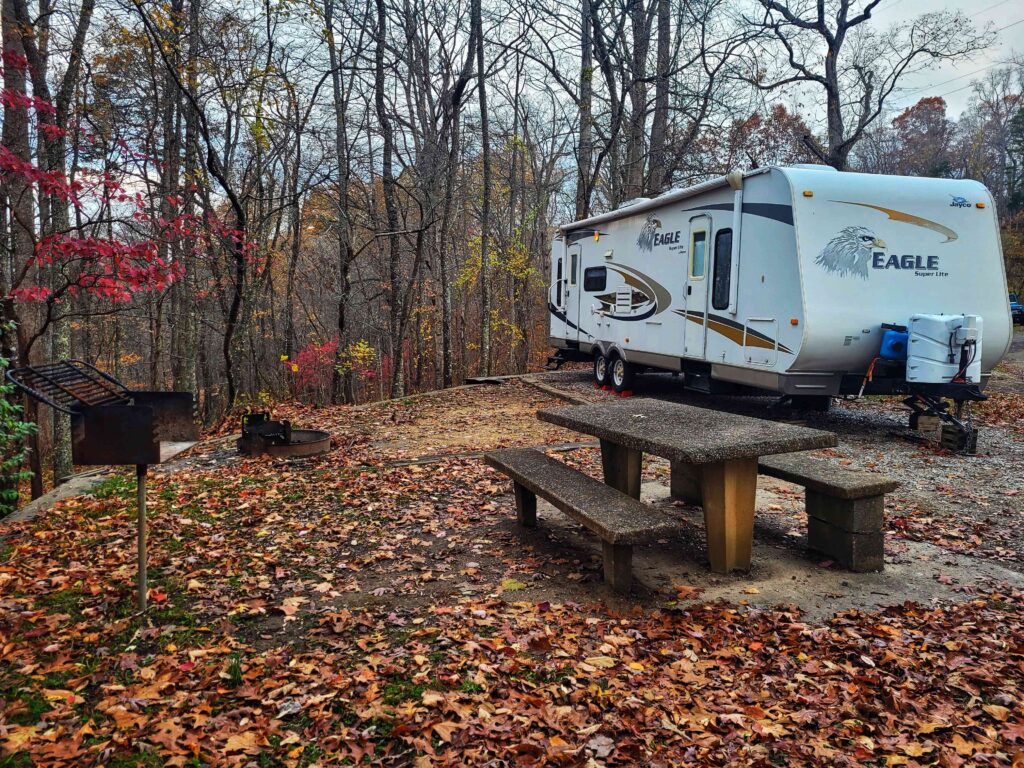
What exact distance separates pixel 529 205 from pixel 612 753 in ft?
82.0

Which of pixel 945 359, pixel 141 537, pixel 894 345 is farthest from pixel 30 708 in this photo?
pixel 945 359

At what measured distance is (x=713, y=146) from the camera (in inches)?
847

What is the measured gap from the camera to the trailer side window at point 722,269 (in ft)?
28.6

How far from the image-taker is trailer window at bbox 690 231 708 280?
9.17m

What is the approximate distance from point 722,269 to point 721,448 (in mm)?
5635

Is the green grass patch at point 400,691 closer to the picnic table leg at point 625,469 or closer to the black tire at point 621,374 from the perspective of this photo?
the picnic table leg at point 625,469

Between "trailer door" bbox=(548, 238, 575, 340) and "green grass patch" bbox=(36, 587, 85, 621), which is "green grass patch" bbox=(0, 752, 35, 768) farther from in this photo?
"trailer door" bbox=(548, 238, 575, 340)

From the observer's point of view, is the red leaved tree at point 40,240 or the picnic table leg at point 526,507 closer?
the picnic table leg at point 526,507

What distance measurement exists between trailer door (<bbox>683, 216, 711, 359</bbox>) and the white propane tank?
258 centimetres

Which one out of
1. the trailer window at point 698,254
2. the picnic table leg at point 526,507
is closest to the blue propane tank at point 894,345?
the trailer window at point 698,254

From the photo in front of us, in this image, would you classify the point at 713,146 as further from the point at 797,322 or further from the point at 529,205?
the point at 797,322

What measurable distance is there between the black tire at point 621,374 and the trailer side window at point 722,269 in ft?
9.39

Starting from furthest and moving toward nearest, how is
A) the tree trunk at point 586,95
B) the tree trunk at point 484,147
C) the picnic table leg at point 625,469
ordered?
the tree trunk at point 586,95
the tree trunk at point 484,147
the picnic table leg at point 625,469

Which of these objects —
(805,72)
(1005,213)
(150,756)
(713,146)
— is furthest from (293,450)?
(1005,213)
